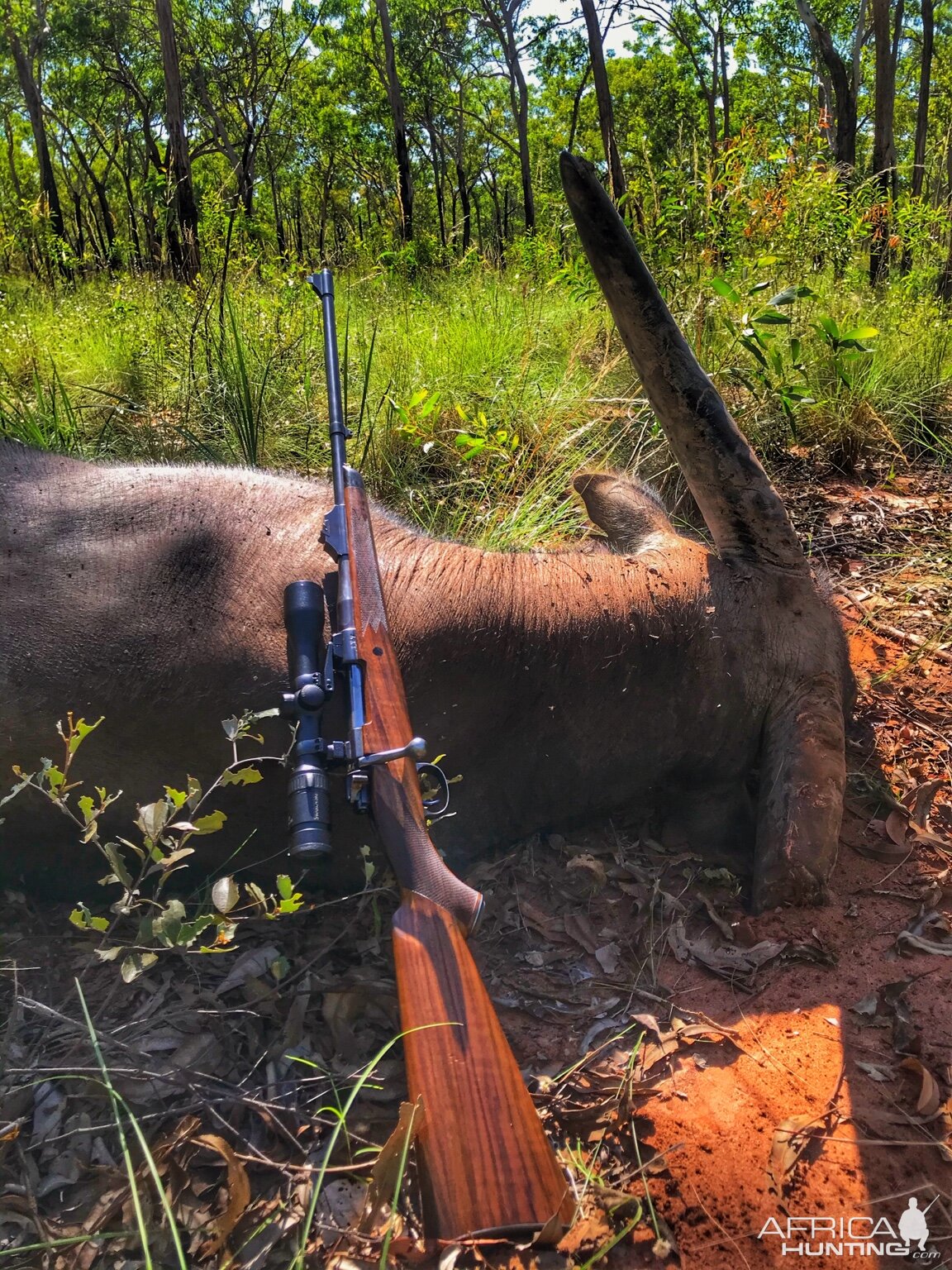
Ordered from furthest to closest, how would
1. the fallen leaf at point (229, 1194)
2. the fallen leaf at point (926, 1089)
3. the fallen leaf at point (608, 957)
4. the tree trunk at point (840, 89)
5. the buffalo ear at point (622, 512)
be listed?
the tree trunk at point (840, 89) < the buffalo ear at point (622, 512) < the fallen leaf at point (608, 957) < the fallen leaf at point (926, 1089) < the fallen leaf at point (229, 1194)

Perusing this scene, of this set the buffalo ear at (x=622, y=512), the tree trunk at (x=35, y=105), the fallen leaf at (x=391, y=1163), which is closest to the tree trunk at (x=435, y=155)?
the tree trunk at (x=35, y=105)

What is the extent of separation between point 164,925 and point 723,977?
141cm

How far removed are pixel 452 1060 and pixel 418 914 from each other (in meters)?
0.29

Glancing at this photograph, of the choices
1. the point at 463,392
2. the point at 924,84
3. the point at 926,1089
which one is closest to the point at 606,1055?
the point at 926,1089

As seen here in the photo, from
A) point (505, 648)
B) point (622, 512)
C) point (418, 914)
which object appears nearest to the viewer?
point (418, 914)

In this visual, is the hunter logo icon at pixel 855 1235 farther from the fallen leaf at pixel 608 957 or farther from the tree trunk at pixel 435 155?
the tree trunk at pixel 435 155

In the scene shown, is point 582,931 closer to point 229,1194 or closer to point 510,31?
point 229,1194

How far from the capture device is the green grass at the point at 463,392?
463cm

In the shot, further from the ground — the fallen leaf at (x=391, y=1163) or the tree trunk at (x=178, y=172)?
the tree trunk at (x=178, y=172)

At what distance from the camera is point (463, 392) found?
531 cm

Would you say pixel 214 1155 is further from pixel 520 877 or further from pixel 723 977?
pixel 723 977

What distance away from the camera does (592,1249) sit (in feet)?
5.24

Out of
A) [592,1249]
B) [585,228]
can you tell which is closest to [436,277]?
[585,228]

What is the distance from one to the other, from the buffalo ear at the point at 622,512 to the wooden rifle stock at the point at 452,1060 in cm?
137
